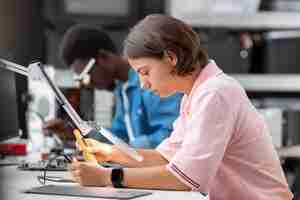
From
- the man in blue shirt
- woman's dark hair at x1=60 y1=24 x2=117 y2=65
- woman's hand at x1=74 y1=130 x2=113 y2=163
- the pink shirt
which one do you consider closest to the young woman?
the pink shirt

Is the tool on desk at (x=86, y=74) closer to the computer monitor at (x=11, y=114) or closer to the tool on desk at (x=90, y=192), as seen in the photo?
the computer monitor at (x=11, y=114)

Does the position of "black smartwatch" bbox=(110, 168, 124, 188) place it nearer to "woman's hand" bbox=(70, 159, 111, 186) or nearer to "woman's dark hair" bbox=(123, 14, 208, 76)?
"woman's hand" bbox=(70, 159, 111, 186)

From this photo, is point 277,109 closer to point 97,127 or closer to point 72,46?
point 72,46

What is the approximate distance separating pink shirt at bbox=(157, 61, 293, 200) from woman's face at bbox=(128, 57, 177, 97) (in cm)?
7

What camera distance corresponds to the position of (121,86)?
3.15m

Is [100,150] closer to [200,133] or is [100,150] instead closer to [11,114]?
[11,114]

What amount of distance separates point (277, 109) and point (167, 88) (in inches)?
92.7

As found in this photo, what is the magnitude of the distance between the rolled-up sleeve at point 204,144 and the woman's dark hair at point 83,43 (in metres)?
1.39

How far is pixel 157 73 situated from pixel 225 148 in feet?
0.95

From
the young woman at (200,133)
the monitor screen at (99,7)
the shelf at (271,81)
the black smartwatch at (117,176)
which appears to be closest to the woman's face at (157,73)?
the young woman at (200,133)

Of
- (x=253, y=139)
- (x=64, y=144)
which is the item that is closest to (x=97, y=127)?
(x=253, y=139)

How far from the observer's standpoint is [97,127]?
186 centimetres

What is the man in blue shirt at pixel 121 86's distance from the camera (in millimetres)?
2912

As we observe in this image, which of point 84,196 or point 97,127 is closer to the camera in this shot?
point 84,196
